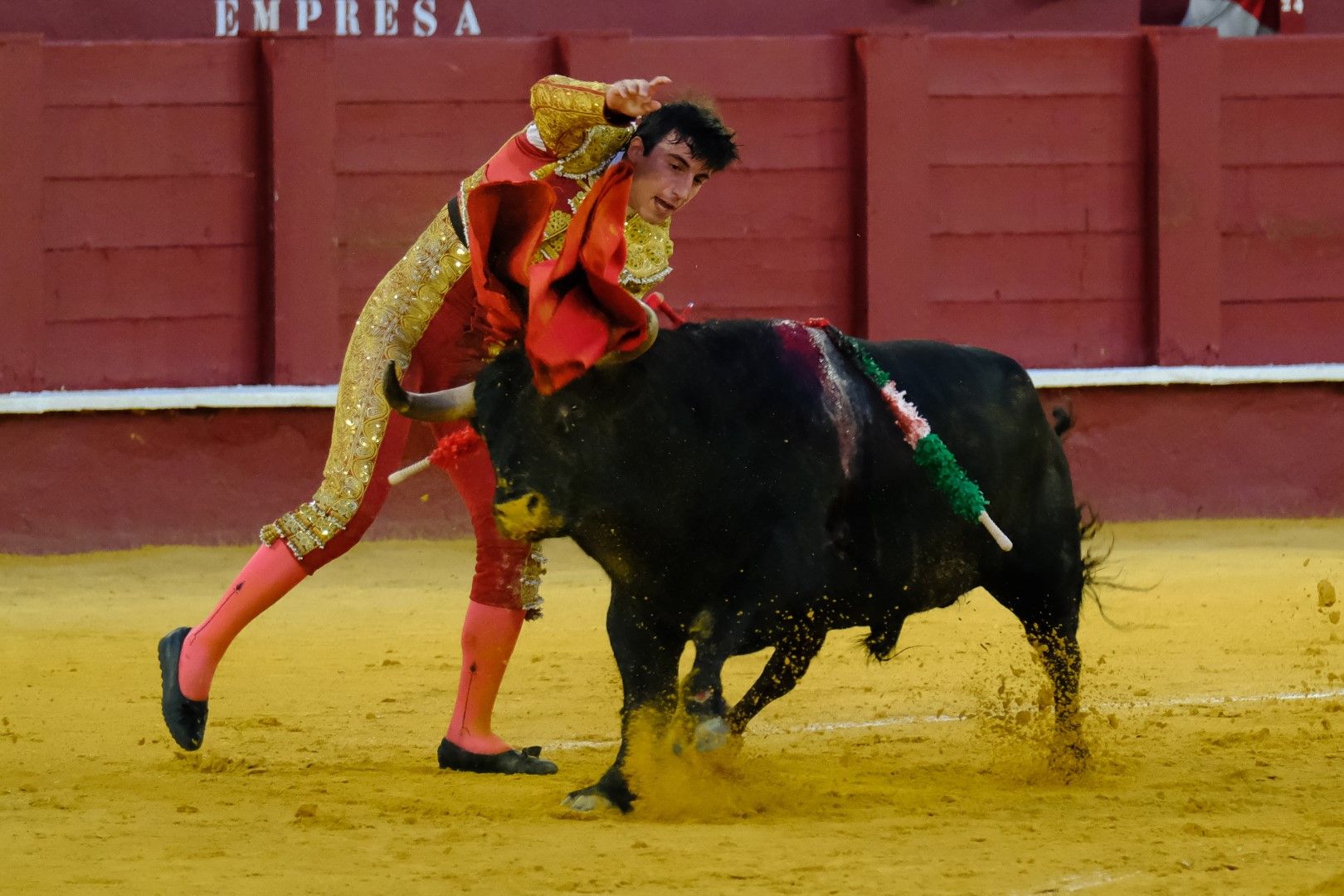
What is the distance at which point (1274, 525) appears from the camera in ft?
23.0

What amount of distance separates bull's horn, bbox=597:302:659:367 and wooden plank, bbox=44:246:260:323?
13.4 ft

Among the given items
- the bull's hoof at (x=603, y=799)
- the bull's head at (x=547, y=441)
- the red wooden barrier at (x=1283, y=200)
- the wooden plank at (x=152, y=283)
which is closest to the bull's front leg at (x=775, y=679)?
the bull's hoof at (x=603, y=799)

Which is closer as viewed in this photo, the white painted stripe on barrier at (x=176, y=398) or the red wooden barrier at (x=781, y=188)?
the white painted stripe on barrier at (x=176, y=398)

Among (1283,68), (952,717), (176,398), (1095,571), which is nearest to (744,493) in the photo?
(952,717)

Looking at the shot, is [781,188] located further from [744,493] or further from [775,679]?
[744,493]

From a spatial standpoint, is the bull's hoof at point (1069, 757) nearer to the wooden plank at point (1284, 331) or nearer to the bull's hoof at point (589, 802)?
the bull's hoof at point (589, 802)

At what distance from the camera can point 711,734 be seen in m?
2.90

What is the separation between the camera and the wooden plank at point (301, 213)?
671 centimetres

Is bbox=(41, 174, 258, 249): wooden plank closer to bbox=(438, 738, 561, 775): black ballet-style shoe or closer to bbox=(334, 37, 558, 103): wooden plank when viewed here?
bbox=(334, 37, 558, 103): wooden plank

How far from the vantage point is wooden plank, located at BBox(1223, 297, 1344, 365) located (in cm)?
735

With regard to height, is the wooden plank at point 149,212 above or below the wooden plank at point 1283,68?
below

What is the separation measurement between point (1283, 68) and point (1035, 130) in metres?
0.90

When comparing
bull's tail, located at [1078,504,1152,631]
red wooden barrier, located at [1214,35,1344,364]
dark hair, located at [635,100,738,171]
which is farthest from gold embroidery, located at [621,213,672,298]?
red wooden barrier, located at [1214,35,1344,364]

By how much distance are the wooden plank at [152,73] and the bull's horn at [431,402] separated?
13.0 ft
